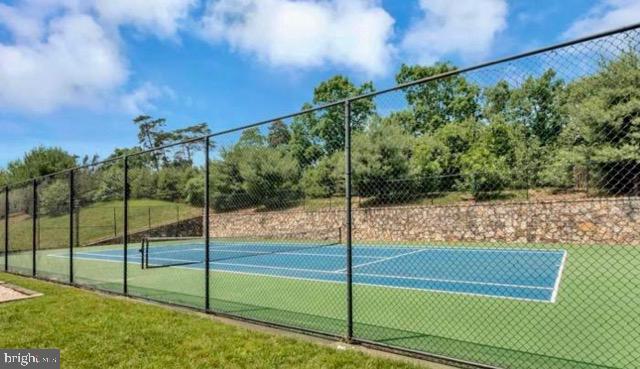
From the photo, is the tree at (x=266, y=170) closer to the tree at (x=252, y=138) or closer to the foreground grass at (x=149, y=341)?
the tree at (x=252, y=138)

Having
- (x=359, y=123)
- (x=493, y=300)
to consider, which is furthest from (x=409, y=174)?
(x=493, y=300)

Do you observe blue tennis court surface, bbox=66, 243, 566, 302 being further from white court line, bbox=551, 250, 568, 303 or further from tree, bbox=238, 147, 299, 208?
tree, bbox=238, 147, 299, 208

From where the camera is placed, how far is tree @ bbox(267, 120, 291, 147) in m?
6.30

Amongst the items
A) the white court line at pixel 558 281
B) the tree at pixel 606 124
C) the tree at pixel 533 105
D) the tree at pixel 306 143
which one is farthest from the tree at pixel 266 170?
the white court line at pixel 558 281

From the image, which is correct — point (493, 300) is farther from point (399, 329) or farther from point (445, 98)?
point (445, 98)

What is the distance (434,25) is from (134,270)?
9.47m

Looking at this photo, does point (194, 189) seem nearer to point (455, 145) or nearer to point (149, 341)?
point (455, 145)

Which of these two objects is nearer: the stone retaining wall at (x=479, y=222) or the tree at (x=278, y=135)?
the tree at (x=278, y=135)

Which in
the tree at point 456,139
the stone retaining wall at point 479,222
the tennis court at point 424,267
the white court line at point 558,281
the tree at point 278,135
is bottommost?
the tennis court at point 424,267

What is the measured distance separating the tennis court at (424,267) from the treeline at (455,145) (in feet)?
5.65

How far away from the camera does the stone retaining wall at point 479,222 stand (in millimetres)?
12859

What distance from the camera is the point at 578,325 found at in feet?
16.3

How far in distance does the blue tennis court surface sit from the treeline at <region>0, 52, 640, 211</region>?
5.64 ft

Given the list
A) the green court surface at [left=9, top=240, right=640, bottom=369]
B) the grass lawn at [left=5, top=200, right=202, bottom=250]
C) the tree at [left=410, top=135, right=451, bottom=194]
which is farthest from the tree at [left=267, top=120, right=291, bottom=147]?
the grass lawn at [left=5, top=200, right=202, bottom=250]
